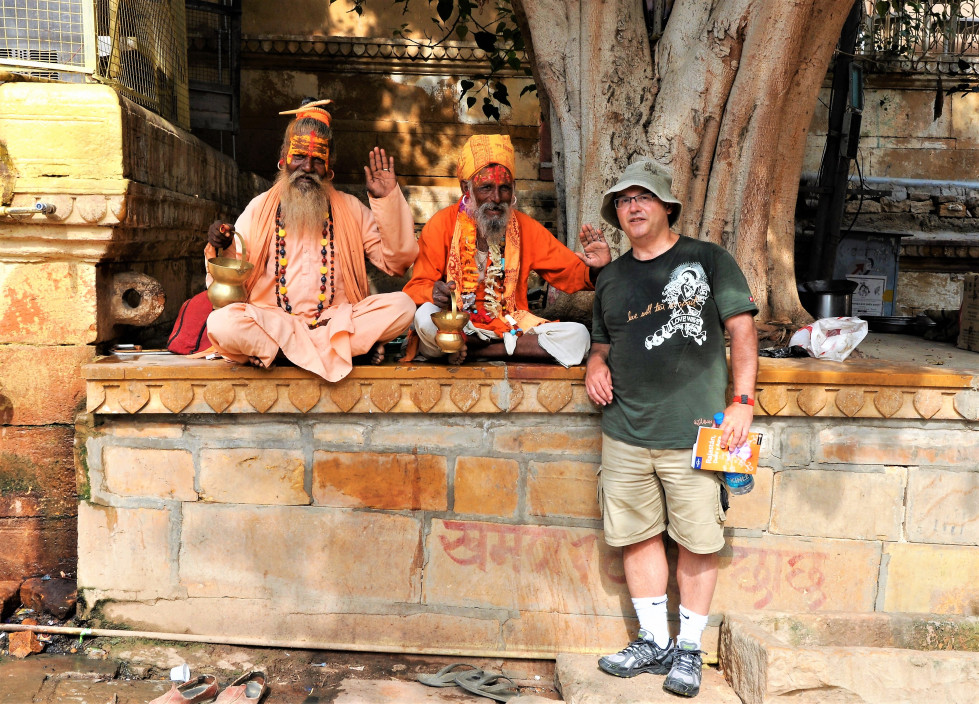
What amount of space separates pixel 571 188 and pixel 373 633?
2.71m

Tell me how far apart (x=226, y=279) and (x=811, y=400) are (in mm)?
2647

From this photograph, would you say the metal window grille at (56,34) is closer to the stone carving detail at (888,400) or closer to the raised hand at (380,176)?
the raised hand at (380,176)

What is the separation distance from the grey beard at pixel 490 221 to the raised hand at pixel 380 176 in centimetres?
45

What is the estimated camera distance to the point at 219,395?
150 inches

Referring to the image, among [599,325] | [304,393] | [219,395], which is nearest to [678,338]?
[599,325]

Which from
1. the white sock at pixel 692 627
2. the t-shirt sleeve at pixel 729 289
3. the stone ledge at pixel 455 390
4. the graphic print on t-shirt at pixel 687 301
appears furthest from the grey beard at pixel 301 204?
the white sock at pixel 692 627

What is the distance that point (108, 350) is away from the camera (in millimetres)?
4348

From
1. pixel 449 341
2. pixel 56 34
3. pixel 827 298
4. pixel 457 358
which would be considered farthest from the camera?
pixel 827 298

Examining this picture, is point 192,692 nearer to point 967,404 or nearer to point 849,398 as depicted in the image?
point 849,398

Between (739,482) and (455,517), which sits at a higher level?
(739,482)

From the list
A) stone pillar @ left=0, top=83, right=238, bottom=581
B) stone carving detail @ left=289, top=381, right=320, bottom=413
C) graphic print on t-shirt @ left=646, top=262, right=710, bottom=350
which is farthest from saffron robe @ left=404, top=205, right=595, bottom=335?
stone pillar @ left=0, top=83, right=238, bottom=581

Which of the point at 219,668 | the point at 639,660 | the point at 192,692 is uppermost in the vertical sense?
the point at 639,660

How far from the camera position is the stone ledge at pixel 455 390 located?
3795 mm

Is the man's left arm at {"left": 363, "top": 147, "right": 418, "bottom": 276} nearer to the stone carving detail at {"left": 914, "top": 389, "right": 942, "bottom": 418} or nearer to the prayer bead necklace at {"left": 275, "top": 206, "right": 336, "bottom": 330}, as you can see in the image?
the prayer bead necklace at {"left": 275, "top": 206, "right": 336, "bottom": 330}
